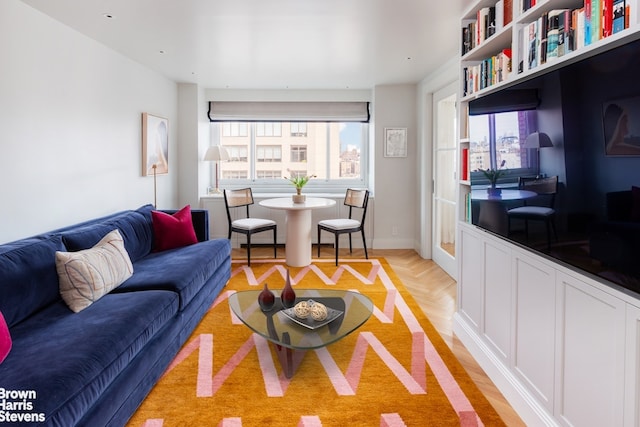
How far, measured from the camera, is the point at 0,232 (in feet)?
8.46

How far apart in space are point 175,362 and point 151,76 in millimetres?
3638

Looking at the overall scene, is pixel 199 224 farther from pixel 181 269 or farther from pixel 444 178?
pixel 444 178

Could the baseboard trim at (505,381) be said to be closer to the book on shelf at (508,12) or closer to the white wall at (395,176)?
the book on shelf at (508,12)

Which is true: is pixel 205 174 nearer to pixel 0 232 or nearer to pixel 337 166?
pixel 337 166

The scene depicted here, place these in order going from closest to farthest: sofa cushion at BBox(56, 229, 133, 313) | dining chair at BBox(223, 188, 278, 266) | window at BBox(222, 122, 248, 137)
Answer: sofa cushion at BBox(56, 229, 133, 313)
dining chair at BBox(223, 188, 278, 266)
window at BBox(222, 122, 248, 137)

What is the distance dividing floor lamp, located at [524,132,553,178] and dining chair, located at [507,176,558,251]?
0.22ft

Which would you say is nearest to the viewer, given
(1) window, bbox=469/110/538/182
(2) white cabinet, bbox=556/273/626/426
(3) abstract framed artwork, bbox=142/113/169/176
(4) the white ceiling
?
(2) white cabinet, bbox=556/273/626/426

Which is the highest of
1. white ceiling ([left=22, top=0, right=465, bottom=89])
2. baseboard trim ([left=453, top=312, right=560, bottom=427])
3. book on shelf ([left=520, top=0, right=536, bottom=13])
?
white ceiling ([left=22, top=0, right=465, bottom=89])

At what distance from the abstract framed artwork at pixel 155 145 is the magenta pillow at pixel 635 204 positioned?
4451 mm

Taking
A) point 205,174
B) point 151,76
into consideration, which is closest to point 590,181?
point 151,76

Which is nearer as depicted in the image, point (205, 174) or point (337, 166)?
point (205, 174)

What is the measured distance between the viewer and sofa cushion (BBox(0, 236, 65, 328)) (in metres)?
2.01

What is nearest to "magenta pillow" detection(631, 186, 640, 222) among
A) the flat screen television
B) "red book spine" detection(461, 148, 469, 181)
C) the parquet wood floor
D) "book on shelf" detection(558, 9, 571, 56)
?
the flat screen television

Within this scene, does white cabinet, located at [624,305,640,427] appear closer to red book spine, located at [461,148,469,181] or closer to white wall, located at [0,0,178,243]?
red book spine, located at [461,148,469,181]
